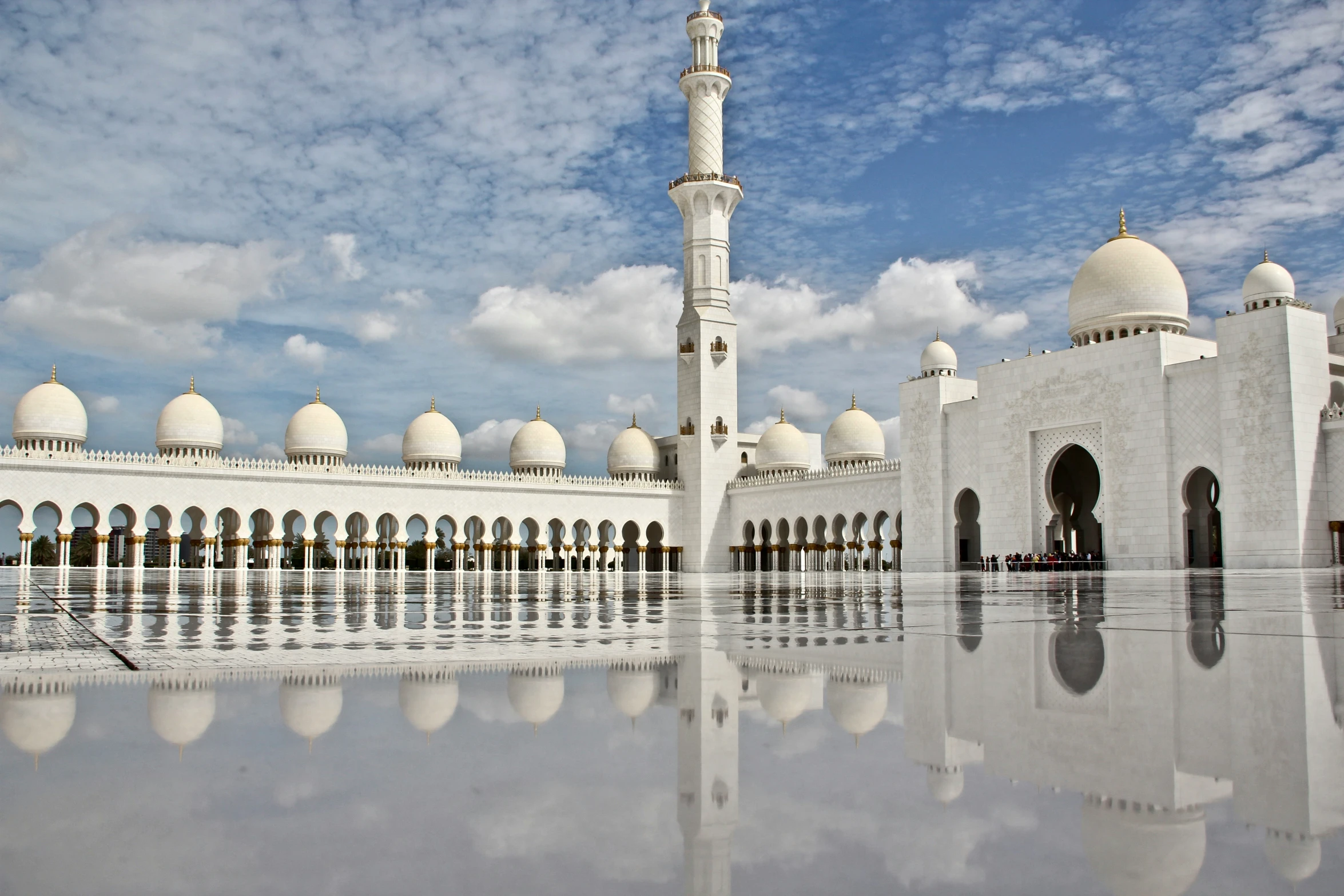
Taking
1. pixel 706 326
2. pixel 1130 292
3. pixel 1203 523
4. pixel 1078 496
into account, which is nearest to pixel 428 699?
pixel 1130 292

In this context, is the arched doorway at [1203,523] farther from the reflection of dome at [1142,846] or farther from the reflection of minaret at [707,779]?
the reflection of dome at [1142,846]

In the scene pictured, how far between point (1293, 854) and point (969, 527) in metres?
26.1

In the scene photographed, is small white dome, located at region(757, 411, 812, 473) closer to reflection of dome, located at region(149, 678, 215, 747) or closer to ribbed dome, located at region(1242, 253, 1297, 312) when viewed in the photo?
ribbed dome, located at region(1242, 253, 1297, 312)

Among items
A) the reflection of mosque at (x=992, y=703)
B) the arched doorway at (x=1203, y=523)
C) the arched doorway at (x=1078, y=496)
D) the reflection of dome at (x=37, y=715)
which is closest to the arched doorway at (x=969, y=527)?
the arched doorway at (x=1078, y=496)

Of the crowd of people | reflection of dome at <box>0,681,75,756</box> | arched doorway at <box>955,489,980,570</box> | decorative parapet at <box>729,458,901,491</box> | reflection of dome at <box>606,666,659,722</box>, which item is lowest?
the crowd of people

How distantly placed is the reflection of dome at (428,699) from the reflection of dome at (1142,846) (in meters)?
1.02

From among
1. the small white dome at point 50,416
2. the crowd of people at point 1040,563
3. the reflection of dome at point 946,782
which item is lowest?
the crowd of people at point 1040,563

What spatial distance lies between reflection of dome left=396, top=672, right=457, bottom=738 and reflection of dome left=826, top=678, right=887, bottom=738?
2.26 ft

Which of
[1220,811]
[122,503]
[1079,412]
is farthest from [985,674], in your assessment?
[122,503]

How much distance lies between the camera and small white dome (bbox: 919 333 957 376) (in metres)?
28.3

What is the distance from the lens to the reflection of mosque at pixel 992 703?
3.65ft

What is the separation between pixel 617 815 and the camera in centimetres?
116

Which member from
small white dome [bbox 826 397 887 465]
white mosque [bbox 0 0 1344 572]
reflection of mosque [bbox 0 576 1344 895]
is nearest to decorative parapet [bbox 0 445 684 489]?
white mosque [bbox 0 0 1344 572]

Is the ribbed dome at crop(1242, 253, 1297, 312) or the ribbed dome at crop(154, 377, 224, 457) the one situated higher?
the ribbed dome at crop(1242, 253, 1297, 312)
